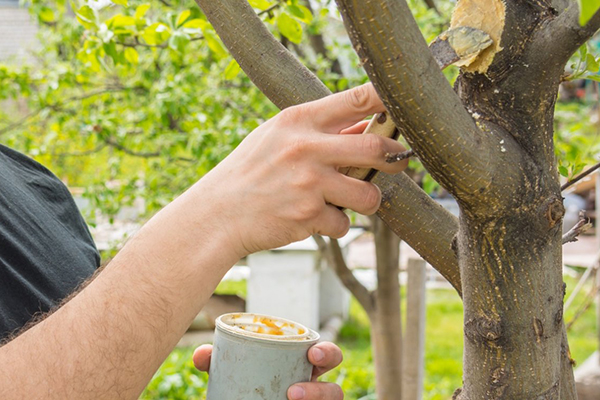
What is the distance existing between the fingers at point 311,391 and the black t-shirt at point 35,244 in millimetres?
645

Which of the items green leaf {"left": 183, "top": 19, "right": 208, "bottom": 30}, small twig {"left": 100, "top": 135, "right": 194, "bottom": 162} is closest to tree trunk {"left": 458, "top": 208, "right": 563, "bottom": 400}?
green leaf {"left": 183, "top": 19, "right": 208, "bottom": 30}

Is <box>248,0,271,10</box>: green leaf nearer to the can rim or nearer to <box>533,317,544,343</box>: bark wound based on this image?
the can rim

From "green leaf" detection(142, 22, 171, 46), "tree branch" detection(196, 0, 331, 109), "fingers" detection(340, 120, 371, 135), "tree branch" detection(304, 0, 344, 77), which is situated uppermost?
"tree branch" detection(304, 0, 344, 77)

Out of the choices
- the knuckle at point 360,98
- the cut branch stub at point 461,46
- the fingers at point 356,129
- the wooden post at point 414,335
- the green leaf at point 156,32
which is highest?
the green leaf at point 156,32

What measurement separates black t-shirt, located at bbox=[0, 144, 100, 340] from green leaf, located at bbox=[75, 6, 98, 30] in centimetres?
46

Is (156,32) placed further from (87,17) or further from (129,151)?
(129,151)

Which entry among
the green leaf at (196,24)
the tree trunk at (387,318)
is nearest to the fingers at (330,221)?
the green leaf at (196,24)

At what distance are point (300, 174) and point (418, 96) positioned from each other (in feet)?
0.70

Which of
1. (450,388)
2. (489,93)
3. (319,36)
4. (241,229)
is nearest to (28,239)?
(241,229)

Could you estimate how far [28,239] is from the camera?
170 centimetres

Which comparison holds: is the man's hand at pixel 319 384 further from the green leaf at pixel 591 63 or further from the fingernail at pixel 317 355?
the green leaf at pixel 591 63

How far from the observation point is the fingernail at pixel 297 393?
1.22 m

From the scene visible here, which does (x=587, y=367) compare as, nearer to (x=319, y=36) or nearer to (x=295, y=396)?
(x=319, y=36)

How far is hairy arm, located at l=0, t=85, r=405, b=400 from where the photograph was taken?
3.38 ft
